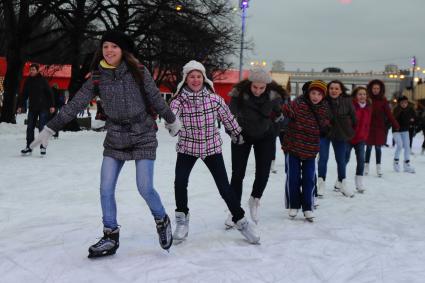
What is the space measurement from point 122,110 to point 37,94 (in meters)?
6.62

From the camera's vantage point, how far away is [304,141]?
5.27 m

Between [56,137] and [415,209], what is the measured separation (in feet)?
35.9

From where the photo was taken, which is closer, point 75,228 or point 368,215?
point 75,228

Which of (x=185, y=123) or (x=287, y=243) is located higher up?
(x=185, y=123)

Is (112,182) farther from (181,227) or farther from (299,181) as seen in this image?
(299,181)

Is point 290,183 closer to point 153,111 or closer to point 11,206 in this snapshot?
point 153,111

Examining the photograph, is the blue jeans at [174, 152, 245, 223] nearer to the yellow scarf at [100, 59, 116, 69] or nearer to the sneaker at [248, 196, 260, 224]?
the sneaker at [248, 196, 260, 224]

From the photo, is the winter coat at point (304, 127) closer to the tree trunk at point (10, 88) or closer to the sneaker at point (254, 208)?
the sneaker at point (254, 208)

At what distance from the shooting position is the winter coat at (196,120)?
13.9 ft

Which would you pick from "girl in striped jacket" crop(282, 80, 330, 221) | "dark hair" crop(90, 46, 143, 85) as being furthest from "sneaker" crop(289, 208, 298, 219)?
"dark hair" crop(90, 46, 143, 85)

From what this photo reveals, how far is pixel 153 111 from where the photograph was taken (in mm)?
3812

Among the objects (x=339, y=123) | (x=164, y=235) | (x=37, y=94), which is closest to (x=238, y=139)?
(x=164, y=235)

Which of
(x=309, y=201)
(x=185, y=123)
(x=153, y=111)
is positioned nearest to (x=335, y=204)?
(x=309, y=201)

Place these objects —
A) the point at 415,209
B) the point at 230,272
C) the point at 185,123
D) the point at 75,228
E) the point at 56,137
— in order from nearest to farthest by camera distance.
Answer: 1. the point at 230,272
2. the point at 185,123
3. the point at 75,228
4. the point at 415,209
5. the point at 56,137
